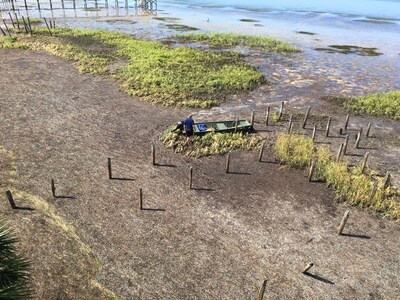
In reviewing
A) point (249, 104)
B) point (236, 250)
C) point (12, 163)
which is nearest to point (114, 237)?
point (236, 250)

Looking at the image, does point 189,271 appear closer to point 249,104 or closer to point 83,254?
point 83,254

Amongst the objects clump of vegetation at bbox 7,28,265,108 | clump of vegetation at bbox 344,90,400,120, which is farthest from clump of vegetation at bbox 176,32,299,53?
clump of vegetation at bbox 344,90,400,120

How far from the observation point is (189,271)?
13.3 m

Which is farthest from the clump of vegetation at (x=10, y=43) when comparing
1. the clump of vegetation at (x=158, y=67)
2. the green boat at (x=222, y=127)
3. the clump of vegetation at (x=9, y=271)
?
the clump of vegetation at (x=9, y=271)

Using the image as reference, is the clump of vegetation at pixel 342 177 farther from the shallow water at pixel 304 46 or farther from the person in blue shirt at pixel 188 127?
the shallow water at pixel 304 46

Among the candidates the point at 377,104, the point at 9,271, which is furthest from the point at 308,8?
the point at 9,271

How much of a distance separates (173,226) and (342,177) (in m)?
10.3

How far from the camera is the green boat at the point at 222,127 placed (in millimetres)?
23188

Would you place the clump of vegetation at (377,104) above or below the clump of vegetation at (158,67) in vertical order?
below

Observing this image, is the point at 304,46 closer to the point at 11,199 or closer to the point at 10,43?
the point at 10,43

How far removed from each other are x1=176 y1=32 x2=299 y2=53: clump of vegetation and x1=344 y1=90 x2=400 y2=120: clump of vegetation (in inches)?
835

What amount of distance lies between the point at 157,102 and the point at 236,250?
17.8 metres

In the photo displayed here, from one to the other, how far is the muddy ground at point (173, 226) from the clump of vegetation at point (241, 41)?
103ft

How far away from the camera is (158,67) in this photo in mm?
37000
